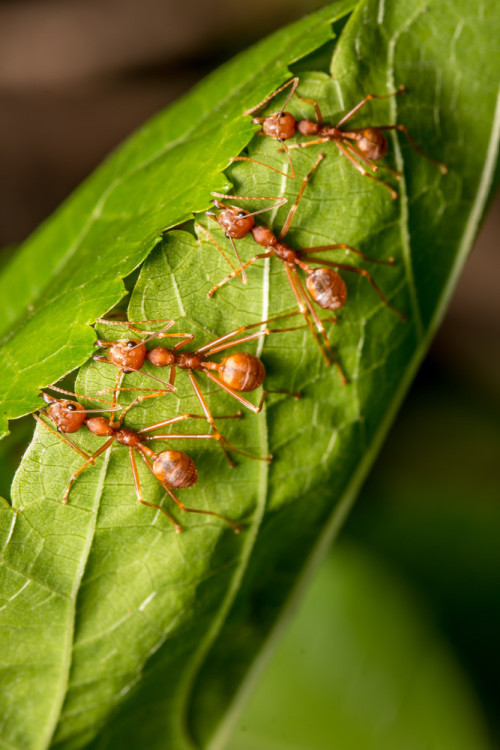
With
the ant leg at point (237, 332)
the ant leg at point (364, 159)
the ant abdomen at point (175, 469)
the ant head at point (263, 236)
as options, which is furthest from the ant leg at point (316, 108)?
the ant abdomen at point (175, 469)

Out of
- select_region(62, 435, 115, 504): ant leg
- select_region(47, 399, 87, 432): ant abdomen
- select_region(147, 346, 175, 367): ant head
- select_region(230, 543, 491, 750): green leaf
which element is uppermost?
select_region(47, 399, 87, 432): ant abdomen

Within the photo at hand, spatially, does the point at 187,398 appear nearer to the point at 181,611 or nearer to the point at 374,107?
the point at 181,611

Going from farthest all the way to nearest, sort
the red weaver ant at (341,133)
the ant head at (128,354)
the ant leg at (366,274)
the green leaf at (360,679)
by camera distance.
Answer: the green leaf at (360,679) → the ant leg at (366,274) → the red weaver ant at (341,133) → the ant head at (128,354)

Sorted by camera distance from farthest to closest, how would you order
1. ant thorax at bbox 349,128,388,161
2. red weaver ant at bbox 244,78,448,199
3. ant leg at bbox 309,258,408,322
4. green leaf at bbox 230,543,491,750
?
green leaf at bbox 230,543,491,750 → ant leg at bbox 309,258,408,322 → ant thorax at bbox 349,128,388,161 → red weaver ant at bbox 244,78,448,199

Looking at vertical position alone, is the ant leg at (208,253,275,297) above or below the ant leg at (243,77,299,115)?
below

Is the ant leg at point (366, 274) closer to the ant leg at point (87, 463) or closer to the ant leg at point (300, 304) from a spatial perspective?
the ant leg at point (300, 304)

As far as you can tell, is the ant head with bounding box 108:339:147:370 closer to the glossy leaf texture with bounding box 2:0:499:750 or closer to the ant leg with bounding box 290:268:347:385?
the glossy leaf texture with bounding box 2:0:499:750

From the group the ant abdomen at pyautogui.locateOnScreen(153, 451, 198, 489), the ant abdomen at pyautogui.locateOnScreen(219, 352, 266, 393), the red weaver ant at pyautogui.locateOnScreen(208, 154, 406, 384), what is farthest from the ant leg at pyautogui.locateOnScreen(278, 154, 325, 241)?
the ant abdomen at pyautogui.locateOnScreen(153, 451, 198, 489)
